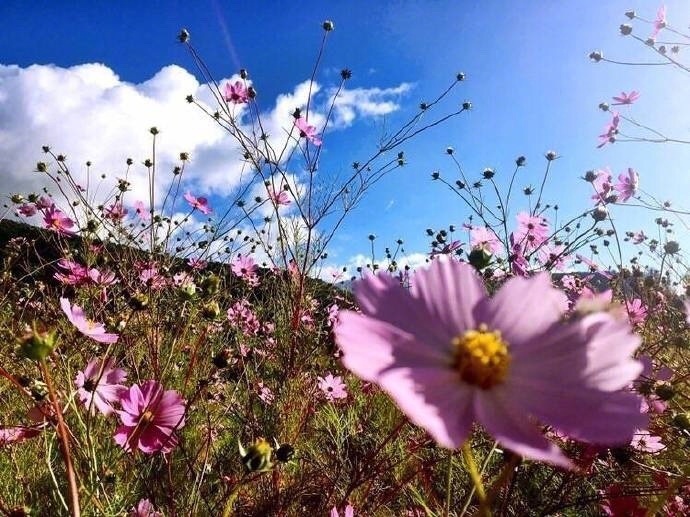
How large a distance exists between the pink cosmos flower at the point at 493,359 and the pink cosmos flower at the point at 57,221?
2367 mm

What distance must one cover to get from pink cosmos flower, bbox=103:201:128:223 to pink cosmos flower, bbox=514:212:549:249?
1.67 m

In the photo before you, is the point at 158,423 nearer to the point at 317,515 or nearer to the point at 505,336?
the point at 317,515

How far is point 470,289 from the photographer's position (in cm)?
35

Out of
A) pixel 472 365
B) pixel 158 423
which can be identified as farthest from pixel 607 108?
pixel 472 365

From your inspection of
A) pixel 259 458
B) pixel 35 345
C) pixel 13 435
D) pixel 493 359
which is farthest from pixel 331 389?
pixel 493 359

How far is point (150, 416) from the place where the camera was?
2.76 ft

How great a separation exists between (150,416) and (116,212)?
1977 mm

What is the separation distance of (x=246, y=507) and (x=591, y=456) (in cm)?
77

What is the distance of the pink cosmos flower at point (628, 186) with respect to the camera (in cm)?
228

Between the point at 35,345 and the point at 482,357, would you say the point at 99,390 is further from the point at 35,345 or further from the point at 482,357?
the point at 482,357

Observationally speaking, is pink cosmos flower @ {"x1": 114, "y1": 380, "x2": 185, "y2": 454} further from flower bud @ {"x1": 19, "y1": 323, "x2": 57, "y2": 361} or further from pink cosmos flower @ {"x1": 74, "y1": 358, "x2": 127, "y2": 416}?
flower bud @ {"x1": 19, "y1": 323, "x2": 57, "y2": 361}

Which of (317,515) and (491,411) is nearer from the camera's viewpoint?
(491,411)

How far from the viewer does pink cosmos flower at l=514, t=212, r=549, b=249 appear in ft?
6.49

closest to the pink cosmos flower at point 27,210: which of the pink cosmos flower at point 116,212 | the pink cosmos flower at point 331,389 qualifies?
the pink cosmos flower at point 116,212
